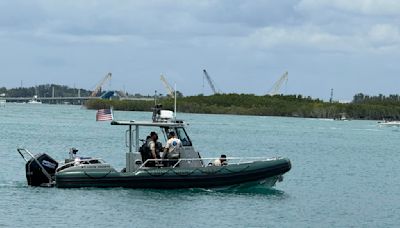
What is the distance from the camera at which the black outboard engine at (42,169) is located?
31109mm

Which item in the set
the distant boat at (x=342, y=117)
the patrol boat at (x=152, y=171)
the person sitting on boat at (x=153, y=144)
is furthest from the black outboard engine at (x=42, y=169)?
the distant boat at (x=342, y=117)

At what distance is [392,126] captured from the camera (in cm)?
15200

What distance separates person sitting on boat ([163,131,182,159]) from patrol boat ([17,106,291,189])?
146 mm

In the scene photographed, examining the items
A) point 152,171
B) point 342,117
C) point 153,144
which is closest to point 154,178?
point 152,171

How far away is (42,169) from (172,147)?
3911 millimetres

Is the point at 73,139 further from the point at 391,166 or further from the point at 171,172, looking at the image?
the point at 171,172

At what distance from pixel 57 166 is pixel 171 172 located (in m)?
3.44

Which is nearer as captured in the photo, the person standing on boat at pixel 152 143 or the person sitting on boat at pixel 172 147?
the person standing on boat at pixel 152 143

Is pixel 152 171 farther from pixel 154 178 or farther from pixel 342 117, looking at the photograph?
pixel 342 117

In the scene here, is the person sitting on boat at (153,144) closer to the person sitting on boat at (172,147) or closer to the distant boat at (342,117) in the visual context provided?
the person sitting on boat at (172,147)

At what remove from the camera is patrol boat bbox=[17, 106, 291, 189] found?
30719mm

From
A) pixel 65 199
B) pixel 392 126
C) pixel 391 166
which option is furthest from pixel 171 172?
pixel 392 126

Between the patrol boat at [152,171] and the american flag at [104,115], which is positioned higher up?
the american flag at [104,115]

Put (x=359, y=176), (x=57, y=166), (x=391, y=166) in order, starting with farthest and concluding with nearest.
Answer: (x=391, y=166), (x=359, y=176), (x=57, y=166)
